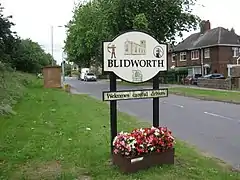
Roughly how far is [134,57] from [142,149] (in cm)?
192

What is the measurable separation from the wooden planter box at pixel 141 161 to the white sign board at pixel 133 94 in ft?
3.70

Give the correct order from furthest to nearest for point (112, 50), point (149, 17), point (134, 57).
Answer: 1. point (149, 17)
2. point (134, 57)
3. point (112, 50)

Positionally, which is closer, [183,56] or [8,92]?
[8,92]

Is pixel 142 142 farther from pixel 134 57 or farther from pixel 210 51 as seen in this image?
pixel 210 51

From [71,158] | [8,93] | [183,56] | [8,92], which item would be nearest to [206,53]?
[183,56]

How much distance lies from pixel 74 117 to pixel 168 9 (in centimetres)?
3642

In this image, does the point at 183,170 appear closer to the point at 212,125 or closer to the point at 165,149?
the point at 165,149

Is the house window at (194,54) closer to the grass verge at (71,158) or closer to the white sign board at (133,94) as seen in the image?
the grass verge at (71,158)

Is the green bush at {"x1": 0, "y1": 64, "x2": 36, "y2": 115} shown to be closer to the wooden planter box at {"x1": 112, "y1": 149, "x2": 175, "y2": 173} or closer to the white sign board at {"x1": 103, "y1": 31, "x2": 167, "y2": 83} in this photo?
the white sign board at {"x1": 103, "y1": 31, "x2": 167, "y2": 83}

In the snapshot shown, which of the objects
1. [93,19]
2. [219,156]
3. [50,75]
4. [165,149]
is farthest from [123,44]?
[93,19]

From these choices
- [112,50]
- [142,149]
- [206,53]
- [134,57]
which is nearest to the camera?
[142,149]

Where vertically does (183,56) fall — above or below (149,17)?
below

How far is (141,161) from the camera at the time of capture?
22.2ft

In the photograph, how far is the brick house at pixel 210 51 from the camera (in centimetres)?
5869
